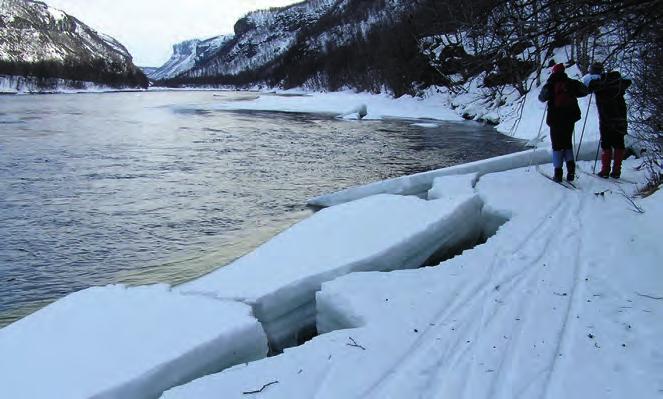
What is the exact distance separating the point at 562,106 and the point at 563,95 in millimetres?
157

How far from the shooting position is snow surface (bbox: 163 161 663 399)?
9.79ft

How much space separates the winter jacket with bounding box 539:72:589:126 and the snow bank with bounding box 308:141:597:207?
2.02 m

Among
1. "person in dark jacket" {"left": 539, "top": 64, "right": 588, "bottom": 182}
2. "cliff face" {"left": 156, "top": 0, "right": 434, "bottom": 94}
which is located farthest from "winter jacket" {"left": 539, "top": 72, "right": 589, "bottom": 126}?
"cliff face" {"left": 156, "top": 0, "right": 434, "bottom": 94}

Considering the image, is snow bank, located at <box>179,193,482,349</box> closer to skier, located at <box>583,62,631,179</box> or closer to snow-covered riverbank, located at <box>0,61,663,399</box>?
snow-covered riverbank, located at <box>0,61,663,399</box>

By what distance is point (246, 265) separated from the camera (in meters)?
5.26

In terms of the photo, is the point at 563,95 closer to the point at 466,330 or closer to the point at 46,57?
the point at 466,330

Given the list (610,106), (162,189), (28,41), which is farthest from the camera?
(28,41)

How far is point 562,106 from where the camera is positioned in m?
7.79

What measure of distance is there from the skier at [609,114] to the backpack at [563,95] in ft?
0.91

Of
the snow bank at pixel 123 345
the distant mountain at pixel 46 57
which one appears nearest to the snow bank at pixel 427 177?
the snow bank at pixel 123 345

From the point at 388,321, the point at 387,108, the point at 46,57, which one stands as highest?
the point at 46,57

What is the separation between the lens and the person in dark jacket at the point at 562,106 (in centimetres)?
771

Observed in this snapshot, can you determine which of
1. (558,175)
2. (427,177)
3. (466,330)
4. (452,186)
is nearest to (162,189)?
(427,177)

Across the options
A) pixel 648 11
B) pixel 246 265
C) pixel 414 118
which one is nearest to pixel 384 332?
pixel 246 265
